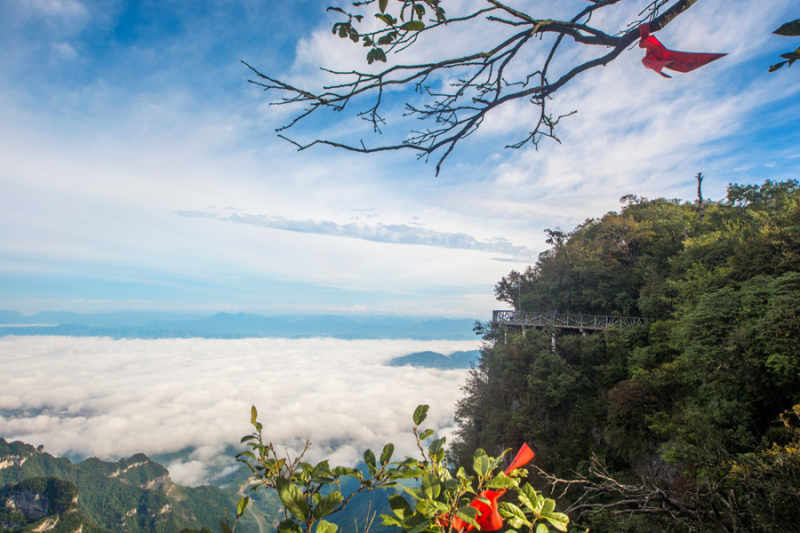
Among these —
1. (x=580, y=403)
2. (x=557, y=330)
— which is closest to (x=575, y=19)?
(x=580, y=403)

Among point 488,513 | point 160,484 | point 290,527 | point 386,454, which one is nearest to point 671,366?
point 488,513

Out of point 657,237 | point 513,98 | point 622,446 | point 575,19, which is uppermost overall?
point 657,237

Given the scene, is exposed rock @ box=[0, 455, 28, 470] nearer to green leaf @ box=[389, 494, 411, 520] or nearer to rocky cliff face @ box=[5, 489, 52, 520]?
Answer: rocky cliff face @ box=[5, 489, 52, 520]

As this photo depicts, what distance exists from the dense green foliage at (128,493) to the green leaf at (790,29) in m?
101

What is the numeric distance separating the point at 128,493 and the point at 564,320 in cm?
11742

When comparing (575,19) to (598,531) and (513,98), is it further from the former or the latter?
(598,531)

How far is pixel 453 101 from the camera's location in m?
2.45

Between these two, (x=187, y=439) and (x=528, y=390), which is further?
(x=187, y=439)

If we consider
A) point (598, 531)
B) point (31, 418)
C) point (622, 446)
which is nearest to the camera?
point (598, 531)

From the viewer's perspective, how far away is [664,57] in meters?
1.98

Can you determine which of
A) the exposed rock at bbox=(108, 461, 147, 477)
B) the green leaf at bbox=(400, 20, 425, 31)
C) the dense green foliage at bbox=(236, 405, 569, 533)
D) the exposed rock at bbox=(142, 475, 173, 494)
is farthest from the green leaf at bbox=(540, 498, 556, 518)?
the exposed rock at bbox=(108, 461, 147, 477)

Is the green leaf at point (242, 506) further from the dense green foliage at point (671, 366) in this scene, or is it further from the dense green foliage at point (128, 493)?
the dense green foliage at point (128, 493)

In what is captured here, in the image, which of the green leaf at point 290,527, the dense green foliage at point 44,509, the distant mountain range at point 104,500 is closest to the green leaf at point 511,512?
the green leaf at point 290,527

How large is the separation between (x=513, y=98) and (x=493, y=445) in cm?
2063
